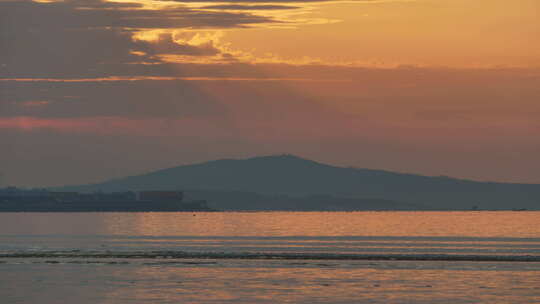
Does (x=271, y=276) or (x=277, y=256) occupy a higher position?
(x=277, y=256)

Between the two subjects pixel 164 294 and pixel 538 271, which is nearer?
pixel 164 294

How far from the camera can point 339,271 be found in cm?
9369

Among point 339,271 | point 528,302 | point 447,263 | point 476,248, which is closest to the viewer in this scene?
point 528,302

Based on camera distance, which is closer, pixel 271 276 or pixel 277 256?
pixel 271 276

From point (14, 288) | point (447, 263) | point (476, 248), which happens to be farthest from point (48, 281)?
point (476, 248)

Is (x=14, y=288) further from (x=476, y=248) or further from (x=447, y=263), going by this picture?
(x=476, y=248)

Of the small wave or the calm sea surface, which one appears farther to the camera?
the small wave

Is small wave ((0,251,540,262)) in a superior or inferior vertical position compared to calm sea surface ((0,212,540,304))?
superior

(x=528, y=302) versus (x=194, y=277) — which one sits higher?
(x=194, y=277)

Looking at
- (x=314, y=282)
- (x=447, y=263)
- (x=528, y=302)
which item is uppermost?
(x=447, y=263)

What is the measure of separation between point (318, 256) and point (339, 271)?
1985cm

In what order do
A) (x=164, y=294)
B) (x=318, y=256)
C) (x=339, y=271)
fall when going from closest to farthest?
(x=164, y=294) → (x=339, y=271) → (x=318, y=256)

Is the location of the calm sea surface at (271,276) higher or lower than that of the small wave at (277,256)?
lower

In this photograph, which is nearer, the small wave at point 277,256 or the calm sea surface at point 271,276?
the calm sea surface at point 271,276
